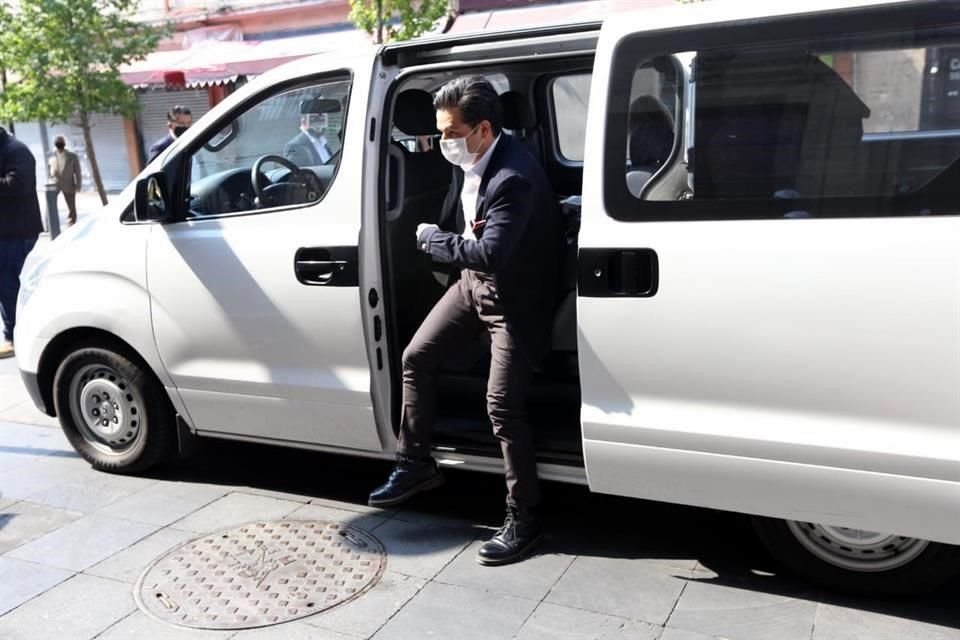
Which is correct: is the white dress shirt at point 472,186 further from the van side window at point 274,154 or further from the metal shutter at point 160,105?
the metal shutter at point 160,105

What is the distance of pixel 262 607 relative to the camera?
127 inches

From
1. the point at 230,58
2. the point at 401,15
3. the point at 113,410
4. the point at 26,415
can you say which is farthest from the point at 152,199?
the point at 230,58

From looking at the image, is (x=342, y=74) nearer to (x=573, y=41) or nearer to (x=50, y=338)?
(x=573, y=41)

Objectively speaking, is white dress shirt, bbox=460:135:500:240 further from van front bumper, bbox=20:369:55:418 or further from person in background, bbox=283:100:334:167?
van front bumper, bbox=20:369:55:418

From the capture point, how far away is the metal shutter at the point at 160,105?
2086 cm

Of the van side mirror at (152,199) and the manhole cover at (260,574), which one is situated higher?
the van side mirror at (152,199)

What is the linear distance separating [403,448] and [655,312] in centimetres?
128

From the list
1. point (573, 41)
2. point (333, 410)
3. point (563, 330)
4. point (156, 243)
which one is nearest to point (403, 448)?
point (333, 410)

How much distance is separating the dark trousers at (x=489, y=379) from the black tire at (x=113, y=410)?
1407 millimetres

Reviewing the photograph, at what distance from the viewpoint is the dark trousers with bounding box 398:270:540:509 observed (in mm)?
3402

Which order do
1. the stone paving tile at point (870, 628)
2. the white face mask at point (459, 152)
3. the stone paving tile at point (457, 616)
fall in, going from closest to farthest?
1. the stone paving tile at point (870, 628)
2. the stone paving tile at point (457, 616)
3. the white face mask at point (459, 152)

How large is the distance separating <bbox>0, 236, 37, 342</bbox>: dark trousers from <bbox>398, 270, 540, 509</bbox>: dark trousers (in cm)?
458

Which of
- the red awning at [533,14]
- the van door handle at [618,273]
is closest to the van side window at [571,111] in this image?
the van door handle at [618,273]

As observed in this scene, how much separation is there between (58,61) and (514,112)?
42.5 ft
